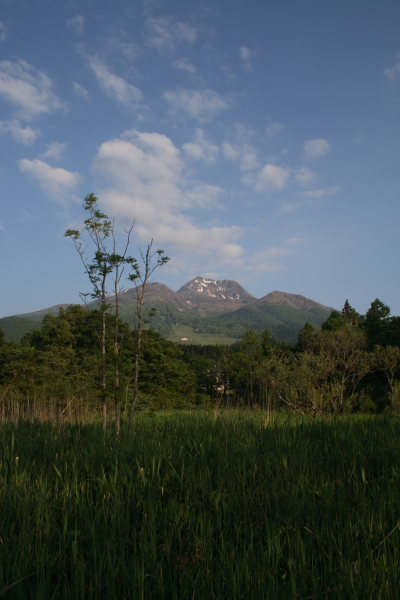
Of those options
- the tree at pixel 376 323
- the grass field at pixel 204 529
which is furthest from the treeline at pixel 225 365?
the grass field at pixel 204 529

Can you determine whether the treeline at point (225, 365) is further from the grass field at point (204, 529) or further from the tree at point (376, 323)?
the grass field at point (204, 529)

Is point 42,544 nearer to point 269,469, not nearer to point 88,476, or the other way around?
point 88,476

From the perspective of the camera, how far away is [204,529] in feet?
6.59

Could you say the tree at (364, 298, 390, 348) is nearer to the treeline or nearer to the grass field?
the treeline

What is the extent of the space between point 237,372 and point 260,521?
42.2 m

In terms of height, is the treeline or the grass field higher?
the grass field

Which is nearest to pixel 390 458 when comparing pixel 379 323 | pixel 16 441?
pixel 16 441

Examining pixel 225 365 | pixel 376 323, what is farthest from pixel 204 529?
pixel 376 323

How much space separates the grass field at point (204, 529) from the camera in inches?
59.4

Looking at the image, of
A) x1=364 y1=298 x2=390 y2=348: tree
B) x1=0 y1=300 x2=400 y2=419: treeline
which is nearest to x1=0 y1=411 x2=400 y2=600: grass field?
x1=0 y1=300 x2=400 y2=419: treeline

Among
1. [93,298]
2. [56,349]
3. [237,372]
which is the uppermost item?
[93,298]

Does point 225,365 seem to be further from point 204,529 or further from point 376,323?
point 376,323

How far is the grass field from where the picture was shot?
4.95 feet

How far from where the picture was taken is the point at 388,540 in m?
1.87
